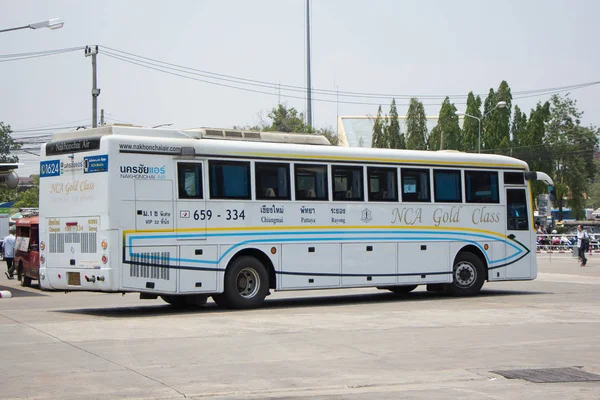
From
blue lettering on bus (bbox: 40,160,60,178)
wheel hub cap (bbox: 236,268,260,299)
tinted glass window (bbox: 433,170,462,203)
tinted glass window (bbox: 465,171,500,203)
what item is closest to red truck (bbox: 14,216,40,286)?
blue lettering on bus (bbox: 40,160,60,178)

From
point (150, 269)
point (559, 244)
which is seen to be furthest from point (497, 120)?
point (150, 269)

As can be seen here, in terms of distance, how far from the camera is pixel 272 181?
18.6 m

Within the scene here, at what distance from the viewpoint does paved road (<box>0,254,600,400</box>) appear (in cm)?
945

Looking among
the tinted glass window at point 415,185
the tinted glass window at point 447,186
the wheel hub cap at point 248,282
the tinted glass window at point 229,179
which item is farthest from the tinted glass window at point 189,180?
the tinted glass window at point 447,186

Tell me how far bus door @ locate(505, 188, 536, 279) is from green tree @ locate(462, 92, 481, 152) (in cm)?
5854

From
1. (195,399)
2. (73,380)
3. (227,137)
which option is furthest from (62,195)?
(195,399)

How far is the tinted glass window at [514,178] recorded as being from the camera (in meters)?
22.7

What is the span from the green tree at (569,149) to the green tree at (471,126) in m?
6.98

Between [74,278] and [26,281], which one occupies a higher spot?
[74,278]

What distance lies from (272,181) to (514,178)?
7.27 meters

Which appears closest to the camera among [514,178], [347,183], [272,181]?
[272,181]

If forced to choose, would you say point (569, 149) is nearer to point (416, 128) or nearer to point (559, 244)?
point (416, 128)

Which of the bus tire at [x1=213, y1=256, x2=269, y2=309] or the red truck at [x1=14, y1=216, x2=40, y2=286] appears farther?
the red truck at [x1=14, y1=216, x2=40, y2=286]

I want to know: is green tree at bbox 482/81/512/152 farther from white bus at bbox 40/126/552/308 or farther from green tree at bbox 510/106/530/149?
white bus at bbox 40/126/552/308
